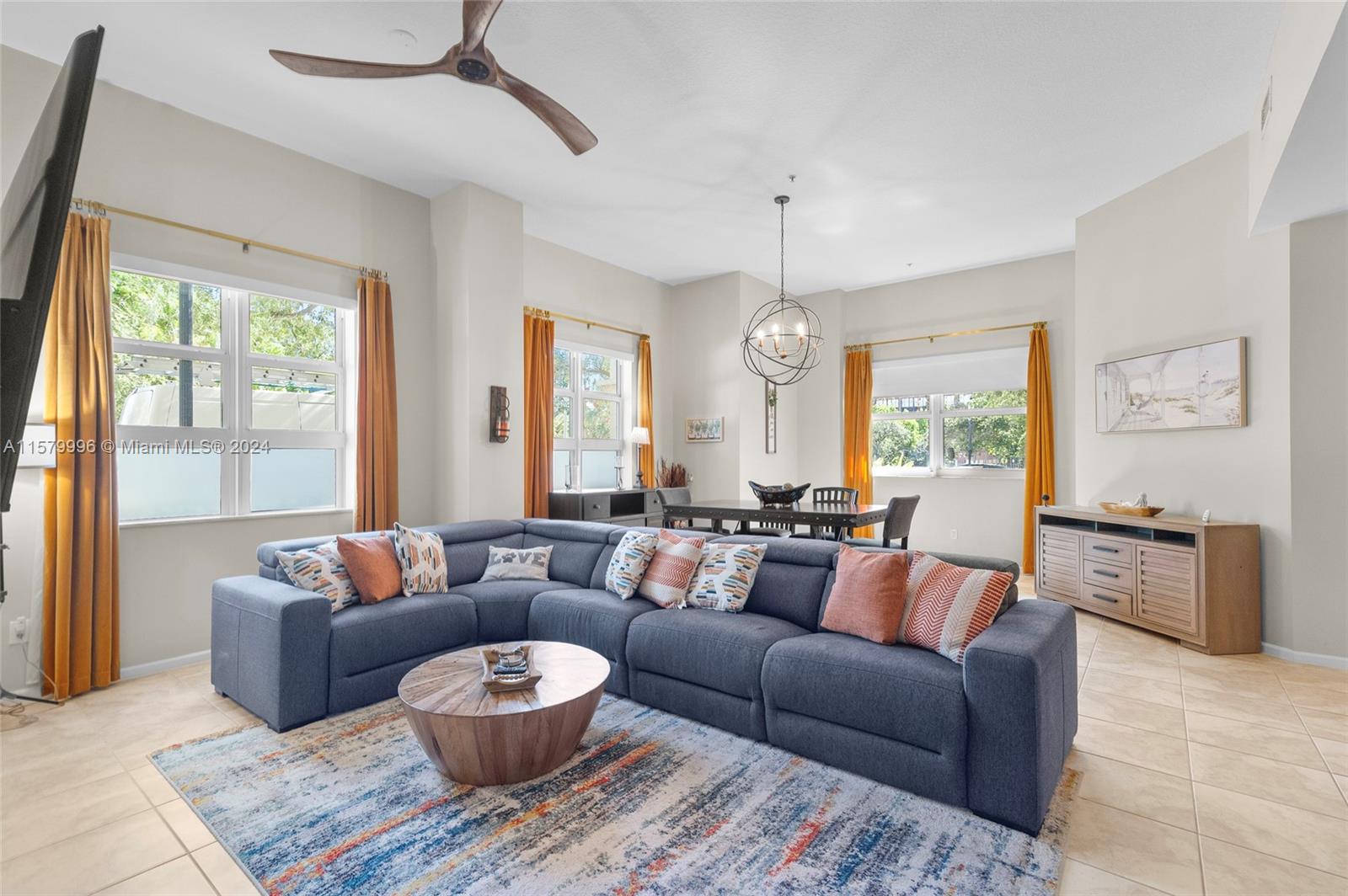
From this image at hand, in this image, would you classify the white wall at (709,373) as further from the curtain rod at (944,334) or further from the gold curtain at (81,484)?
the gold curtain at (81,484)

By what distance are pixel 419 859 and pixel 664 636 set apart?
4.42 ft

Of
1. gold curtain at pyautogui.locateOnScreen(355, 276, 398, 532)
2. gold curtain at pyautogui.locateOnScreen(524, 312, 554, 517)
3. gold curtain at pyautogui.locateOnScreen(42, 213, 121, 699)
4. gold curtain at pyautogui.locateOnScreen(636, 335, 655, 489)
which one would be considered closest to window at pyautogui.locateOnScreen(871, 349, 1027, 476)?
gold curtain at pyautogui.locateOnScreen(636, 335, 655, 489)

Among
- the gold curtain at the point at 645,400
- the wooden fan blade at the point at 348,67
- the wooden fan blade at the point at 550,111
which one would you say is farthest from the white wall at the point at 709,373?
the wooden fan blade at the point at 348,67

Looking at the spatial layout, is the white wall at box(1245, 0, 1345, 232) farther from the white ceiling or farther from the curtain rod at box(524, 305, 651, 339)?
the curtain rod at box(524, 305, 651, 339)

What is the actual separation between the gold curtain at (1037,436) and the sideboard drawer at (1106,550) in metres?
1.46

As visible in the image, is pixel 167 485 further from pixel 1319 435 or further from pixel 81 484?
pixel 1319 435

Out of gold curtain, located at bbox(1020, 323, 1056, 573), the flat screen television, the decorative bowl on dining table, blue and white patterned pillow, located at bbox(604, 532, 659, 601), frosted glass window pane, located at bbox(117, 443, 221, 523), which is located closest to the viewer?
the flat screen television

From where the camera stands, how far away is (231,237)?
4.00 m

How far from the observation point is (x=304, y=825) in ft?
7.28

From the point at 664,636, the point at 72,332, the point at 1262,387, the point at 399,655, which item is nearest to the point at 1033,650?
the point at 664,636

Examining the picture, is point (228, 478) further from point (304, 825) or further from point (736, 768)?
point (736, 768)

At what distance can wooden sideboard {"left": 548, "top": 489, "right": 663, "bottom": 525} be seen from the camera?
5594 millimetres

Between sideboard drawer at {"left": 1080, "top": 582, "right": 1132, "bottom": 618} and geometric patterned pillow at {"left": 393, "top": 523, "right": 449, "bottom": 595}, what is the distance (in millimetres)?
4454

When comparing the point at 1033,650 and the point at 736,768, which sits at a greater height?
the point at 1033,650
